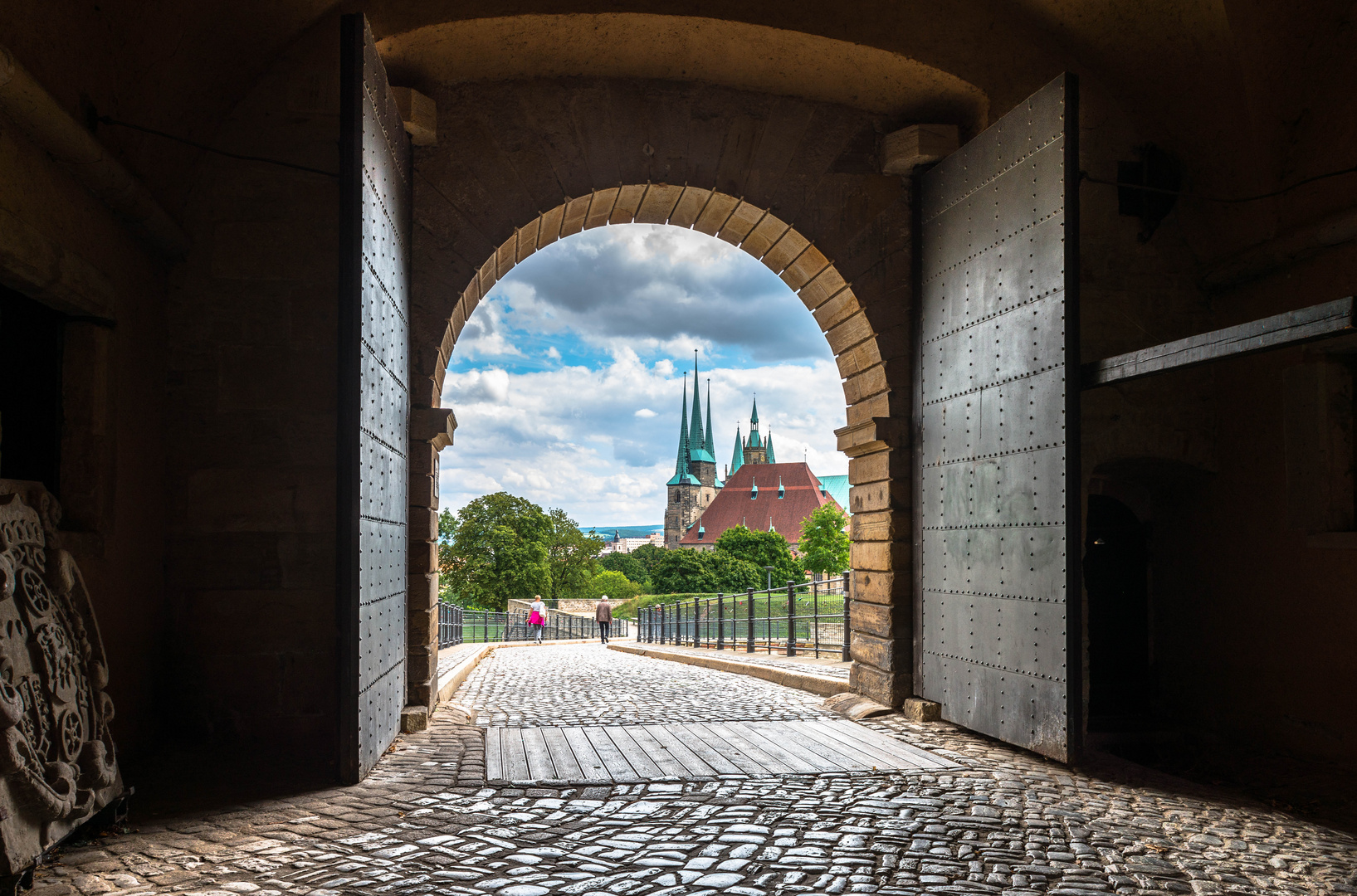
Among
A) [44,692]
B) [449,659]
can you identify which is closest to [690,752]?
[44,692]

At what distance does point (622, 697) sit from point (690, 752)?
2366mm

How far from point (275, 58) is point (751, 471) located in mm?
75068

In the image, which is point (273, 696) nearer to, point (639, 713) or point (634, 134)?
point (639, 713)

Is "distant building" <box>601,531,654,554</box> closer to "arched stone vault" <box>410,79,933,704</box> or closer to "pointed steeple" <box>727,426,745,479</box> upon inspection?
"pointed steeple" <box>727,426,745,479</box>

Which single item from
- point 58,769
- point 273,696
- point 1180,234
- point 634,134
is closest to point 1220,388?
point 1180,234

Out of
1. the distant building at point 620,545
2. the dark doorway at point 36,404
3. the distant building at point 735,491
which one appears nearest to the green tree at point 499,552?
the distant building at point 735,491

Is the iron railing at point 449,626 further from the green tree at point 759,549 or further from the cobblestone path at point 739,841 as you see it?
the green tree at point 759,549

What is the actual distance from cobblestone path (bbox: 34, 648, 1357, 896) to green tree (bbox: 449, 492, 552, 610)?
40.2m

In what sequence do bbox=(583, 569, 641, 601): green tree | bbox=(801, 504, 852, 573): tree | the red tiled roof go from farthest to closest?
the red tiled roof → bbox=(583, 569, 641, 601): green tree → bbox=(801, 504, 852, 573): tree

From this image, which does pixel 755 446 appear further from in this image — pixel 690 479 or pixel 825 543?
pixel 825 543

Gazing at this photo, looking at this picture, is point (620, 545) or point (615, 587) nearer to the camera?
point (615, 587)

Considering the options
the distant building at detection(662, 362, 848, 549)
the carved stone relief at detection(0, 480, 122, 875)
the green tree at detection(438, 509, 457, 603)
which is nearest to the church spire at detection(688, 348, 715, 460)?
the distant building at detection(662, 362, 848, 549)

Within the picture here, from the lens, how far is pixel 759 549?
197 feet

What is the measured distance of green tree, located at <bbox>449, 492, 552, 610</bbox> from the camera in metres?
43.6
